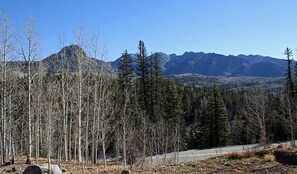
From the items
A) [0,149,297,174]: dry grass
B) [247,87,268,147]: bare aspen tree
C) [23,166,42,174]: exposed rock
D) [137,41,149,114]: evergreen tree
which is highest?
[137,41,149,114]: evergreen tree

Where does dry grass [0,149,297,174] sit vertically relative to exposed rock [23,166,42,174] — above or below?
below

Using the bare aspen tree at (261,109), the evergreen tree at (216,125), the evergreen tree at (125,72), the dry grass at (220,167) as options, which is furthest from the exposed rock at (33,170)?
the evergreen tree at (216,125)

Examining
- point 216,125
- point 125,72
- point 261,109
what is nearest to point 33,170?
point 261,109

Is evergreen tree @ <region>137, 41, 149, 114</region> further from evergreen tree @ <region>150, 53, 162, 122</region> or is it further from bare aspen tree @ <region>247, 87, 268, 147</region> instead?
bare aspen tree @ <region>247, 87, 268, 147</region>

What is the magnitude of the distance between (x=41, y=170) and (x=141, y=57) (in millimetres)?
39279

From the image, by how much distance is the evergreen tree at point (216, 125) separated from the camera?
1993 inches

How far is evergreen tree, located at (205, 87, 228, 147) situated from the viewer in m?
50.6

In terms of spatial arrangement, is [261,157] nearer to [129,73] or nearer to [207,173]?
[207,173]

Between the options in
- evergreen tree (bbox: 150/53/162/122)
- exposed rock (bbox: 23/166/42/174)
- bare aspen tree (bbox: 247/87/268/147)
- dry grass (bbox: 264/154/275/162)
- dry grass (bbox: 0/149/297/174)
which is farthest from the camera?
evergreen tree (bbox: 150/53/162/122)

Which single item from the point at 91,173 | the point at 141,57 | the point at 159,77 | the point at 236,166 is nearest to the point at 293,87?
the point at 159,77

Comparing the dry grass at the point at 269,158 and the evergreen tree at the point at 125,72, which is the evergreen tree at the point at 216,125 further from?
the dry grass at the point at 269,158

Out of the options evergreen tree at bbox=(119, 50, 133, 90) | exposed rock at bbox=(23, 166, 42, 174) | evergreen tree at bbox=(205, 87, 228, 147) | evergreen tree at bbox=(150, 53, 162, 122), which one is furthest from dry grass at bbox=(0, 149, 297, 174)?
evergreen tree at bbox=(119, 50, 133, 90)

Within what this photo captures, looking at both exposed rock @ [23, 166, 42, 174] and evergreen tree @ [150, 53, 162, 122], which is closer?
exposed rock @ [23, 166, 42, 174]

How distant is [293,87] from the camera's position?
175 ft
